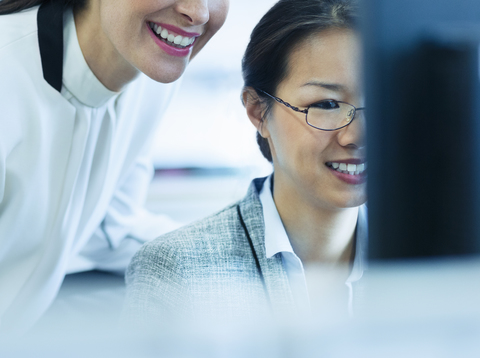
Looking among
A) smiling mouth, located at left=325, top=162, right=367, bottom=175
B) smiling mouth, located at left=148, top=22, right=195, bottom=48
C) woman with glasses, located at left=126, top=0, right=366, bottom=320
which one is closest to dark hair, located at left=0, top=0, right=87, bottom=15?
smiling mouth, located at left=148, top=22, right=195, bottom=48

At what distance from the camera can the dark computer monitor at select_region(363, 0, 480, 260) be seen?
399 mm

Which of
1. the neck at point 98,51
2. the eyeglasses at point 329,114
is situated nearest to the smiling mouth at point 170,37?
the neck at point 98,51

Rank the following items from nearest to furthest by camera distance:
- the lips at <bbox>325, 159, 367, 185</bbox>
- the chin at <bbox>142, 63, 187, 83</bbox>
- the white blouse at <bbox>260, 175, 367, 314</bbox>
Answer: the white blouse at <bbox>260, 175, 367, 314</bbox> < the lips at <bbox>325, 159, 367, 185</bbox> < the chin at <bbox>142, 63, 187, 83</bbox>

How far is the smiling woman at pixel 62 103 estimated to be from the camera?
3.37 feet

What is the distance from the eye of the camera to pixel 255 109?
1176mm

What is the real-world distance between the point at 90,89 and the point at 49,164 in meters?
0.21

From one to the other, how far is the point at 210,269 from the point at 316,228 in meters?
0.26

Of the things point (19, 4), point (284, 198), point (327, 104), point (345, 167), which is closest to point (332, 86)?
point (327, 104)

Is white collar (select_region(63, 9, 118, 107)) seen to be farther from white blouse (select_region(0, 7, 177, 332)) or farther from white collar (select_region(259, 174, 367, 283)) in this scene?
white collar (select_region(259, 174, 367, 283))

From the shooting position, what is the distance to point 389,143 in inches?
16.0

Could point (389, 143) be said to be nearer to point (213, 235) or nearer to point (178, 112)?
point (213, 235)

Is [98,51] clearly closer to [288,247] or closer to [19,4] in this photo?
[19,4]

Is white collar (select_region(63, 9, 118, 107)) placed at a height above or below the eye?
above

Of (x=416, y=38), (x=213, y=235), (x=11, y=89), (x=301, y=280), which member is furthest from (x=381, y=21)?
(x=11, y=89)
